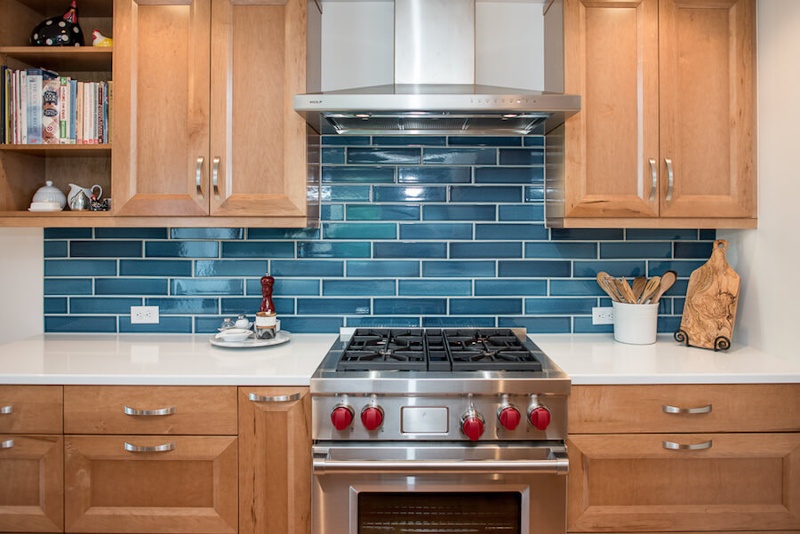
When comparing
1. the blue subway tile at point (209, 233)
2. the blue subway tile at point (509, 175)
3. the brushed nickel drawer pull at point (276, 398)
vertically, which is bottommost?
the brushed nickel drawer pull at point (276, 398)

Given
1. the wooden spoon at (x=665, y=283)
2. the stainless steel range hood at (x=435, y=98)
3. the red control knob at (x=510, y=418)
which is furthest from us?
the wooden spoon at (x=665, y=283)

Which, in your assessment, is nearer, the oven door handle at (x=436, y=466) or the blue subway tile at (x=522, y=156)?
the oven door handle at (x=436, y=466)

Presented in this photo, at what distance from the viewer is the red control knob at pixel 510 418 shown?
58.7 inches

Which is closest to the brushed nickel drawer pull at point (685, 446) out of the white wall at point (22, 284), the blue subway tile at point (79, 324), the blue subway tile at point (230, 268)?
the blue subway tile at point (230, 268)

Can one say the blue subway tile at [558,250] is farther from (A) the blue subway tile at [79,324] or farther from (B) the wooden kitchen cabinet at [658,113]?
(A) the blue subway tile at [79,324]

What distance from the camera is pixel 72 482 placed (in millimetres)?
1575

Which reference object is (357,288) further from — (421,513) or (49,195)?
(49,195)

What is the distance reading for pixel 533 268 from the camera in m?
2.21

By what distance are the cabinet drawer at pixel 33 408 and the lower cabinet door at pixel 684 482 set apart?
1.58 meters

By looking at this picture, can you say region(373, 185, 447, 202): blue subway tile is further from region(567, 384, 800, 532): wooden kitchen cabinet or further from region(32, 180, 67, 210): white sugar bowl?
region(32, 180, 67, 210): white sugar bowl

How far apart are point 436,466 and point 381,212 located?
42.5 inches

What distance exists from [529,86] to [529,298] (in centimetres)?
89

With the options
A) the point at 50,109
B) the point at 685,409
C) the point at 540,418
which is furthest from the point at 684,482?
the point at 50,109

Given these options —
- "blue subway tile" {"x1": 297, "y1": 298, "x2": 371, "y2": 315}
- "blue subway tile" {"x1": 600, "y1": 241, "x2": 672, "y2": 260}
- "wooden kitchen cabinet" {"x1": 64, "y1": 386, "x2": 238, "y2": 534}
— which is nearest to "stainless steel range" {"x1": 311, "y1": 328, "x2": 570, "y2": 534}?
"wooden kitchen cabinet" {"x1": 64, "y1": 386, "x2": 238, "y2": 534}
